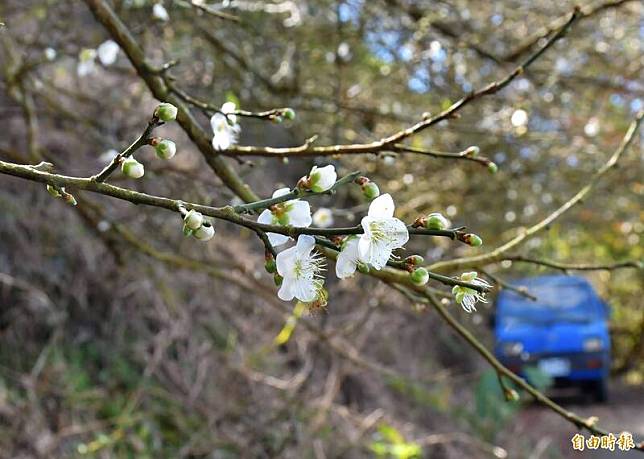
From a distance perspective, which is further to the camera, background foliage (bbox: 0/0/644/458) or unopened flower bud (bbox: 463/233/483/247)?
background foliage (bbox: 0/0/644/458)

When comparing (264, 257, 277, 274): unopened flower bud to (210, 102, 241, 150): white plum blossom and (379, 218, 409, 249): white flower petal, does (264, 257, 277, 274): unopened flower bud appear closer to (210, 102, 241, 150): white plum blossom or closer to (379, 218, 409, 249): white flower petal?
(379, 218, 409, 249): white flower petal

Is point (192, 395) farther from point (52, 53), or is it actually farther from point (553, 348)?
point (553, 348)

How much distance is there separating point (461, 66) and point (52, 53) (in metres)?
2.78

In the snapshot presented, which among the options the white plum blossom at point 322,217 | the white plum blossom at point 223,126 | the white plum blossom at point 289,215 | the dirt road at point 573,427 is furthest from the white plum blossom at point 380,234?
the dirt road at point 573,427

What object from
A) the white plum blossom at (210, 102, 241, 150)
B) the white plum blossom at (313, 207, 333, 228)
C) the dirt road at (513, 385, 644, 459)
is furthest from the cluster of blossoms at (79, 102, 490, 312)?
the dirt road at (513, 385, 644, 459)

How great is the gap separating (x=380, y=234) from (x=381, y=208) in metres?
0.05

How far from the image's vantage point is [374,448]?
166 inches

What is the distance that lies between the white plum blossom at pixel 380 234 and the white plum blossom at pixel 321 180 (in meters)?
0.08

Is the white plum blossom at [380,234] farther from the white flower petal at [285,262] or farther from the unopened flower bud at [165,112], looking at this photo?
the unopened flower bud at [165,112]

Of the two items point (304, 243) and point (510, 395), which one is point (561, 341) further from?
point (304, 243)

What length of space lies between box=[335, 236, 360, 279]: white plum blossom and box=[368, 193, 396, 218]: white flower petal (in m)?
0.07

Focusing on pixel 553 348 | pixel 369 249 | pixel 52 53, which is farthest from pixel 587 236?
pixel 369 249

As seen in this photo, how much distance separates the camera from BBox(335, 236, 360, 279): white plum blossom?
1.21 m

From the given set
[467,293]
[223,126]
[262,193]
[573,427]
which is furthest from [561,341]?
[467,293]
